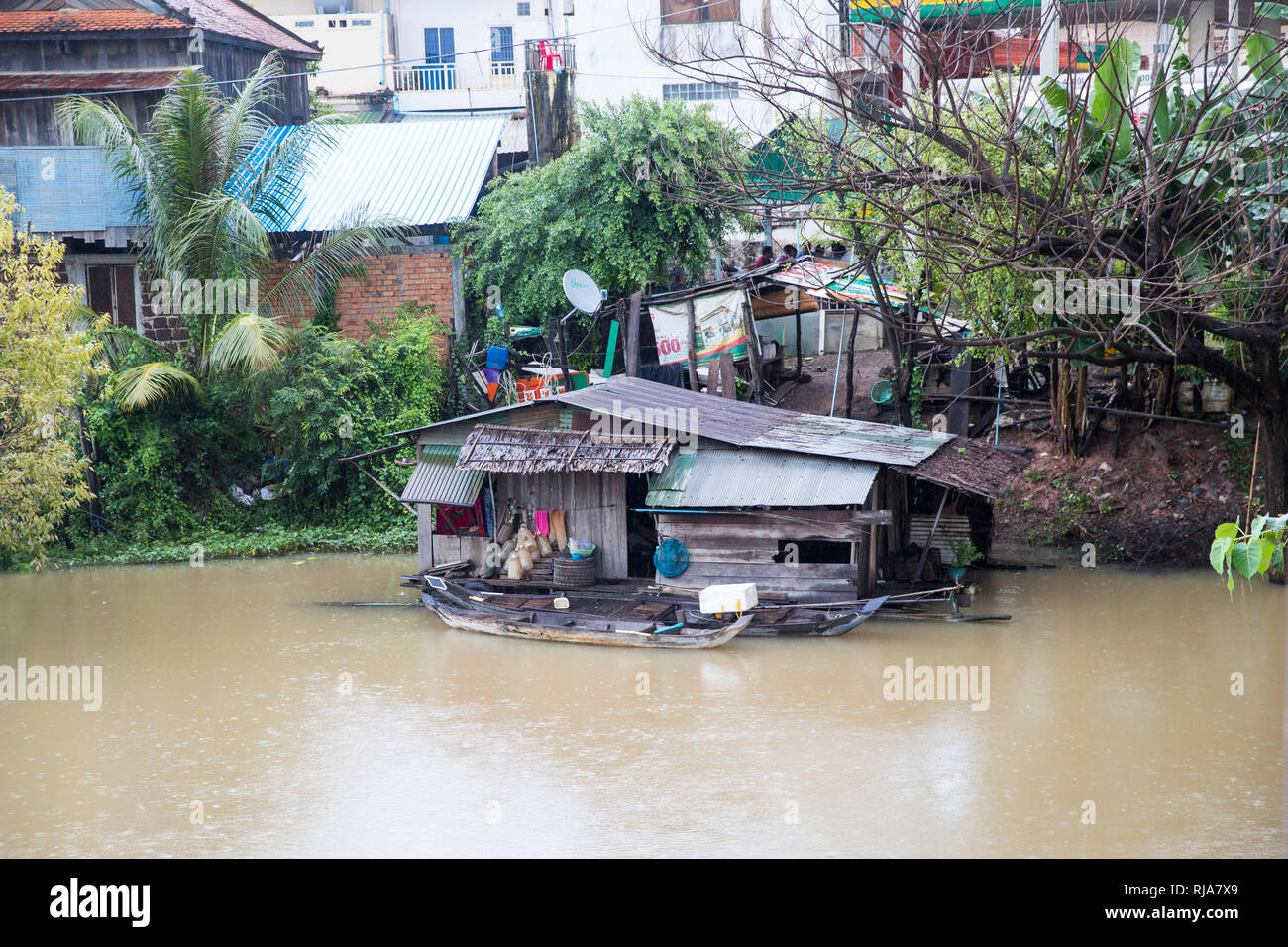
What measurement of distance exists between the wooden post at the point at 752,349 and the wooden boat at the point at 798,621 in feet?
18.6

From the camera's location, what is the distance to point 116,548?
1748cm

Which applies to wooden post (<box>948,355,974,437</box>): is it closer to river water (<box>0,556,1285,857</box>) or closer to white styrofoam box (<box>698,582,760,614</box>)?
river water (<box>0,556,1285,857</box>)

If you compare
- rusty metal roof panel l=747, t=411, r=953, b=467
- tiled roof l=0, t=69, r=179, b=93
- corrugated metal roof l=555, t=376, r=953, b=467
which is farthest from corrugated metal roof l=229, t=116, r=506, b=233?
rusty metal roof panel l=747, t=411, r=953, b=467

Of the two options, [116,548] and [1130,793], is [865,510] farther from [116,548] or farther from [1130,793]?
[116,548]

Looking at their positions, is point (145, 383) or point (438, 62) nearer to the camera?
point (145, 383)

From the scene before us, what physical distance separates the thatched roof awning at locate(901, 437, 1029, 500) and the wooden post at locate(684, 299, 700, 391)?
4789mm

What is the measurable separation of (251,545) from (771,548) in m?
8.53

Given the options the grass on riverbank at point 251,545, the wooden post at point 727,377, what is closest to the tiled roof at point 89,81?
the grass on riverbank at point 251,545

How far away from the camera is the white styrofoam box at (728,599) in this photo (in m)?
12.4

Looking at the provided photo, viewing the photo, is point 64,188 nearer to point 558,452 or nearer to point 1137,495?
point 558,452

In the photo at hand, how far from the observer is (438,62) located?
→ 101ft

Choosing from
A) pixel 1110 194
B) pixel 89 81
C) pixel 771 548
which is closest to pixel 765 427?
pixel 771 548

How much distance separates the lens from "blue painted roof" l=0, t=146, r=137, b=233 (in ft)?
59.3

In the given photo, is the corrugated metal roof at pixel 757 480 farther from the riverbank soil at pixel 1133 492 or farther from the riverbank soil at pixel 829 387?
the riverbank soil at pixel 1133 492
